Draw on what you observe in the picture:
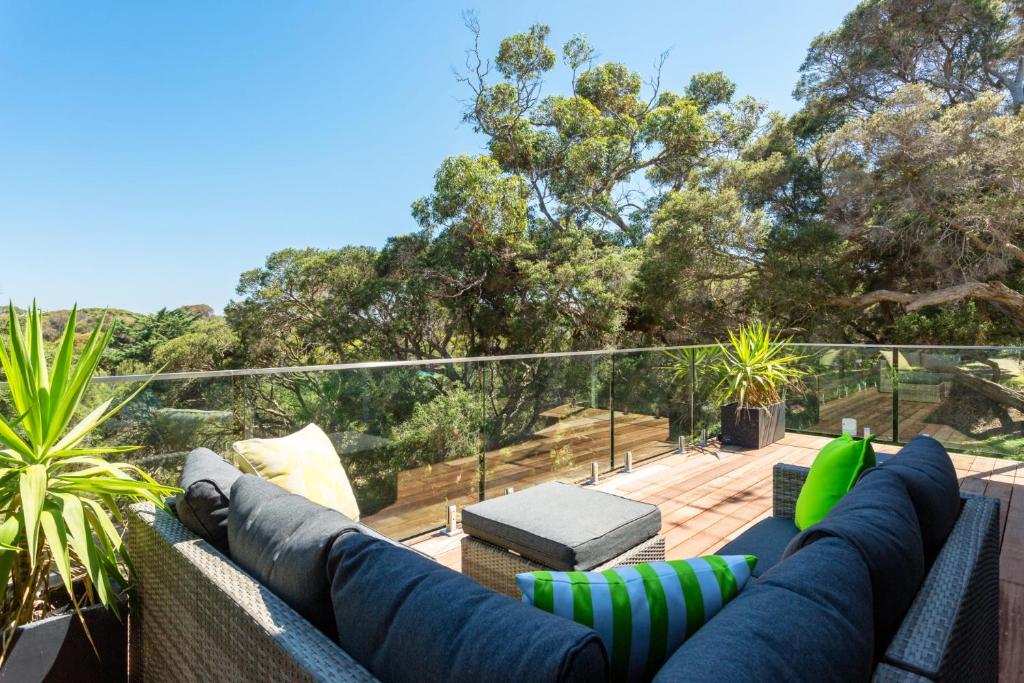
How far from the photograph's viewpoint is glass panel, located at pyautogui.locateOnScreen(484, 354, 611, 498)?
3.59 metres

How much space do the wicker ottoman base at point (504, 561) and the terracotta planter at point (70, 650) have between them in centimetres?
113

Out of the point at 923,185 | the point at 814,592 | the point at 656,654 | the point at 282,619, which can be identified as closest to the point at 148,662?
the point at 282,619

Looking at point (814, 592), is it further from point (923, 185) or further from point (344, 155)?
point (344, 155)

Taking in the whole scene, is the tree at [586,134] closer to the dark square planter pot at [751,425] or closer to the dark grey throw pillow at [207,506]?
the dark square planter pot at [751,425]

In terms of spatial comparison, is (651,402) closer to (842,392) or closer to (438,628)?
(842,392)

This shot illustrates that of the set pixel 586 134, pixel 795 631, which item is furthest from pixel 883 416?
pixel 586 134

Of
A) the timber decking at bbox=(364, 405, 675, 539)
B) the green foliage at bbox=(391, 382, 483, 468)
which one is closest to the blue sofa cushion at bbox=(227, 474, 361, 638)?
the timber decking at bbox=(364, 405, 675, 539)

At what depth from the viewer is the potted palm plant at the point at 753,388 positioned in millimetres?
5145

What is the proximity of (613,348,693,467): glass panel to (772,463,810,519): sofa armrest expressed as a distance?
2.06 metres

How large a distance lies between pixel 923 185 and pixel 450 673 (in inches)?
492

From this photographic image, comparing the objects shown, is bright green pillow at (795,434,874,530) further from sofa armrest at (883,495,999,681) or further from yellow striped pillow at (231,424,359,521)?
yellow striped pillow at (231,424,359,521)

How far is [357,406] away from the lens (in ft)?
9.37

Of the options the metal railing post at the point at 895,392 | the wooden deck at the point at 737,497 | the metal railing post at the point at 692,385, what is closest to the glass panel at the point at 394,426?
the wooden deck at the point at 737,497

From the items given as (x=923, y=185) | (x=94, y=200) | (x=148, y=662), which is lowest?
(x=148, y=662)
